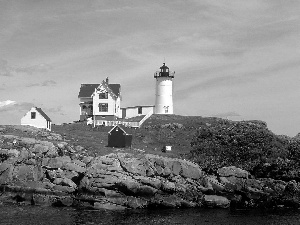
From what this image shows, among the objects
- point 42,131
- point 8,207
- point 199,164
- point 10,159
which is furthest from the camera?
point 42,131

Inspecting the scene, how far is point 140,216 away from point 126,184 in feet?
19.1

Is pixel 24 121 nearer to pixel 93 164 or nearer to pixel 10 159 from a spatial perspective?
pixel 10 159

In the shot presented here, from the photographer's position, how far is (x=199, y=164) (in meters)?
56.7

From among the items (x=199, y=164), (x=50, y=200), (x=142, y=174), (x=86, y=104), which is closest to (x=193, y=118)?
(x=86, y=104)

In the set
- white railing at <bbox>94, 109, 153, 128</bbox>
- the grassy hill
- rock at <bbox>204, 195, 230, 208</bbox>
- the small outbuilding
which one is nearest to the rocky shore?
rock at <bbox>204, 195, 230, 208</bbox>

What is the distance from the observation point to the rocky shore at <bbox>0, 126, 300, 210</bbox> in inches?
1788

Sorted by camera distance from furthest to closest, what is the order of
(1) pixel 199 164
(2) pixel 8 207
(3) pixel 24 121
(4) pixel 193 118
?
(4) pixel 193 118 < (3) pixel 24 121 < (1) pixel 199 164 < (2) pixel 8 207

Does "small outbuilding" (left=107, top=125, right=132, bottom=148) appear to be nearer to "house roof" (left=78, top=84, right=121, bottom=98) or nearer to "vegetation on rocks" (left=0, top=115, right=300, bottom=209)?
"vegetation on rocks" (left=0, top=115, right=300, bottom=209)

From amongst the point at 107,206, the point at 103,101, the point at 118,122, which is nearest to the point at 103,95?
the point at 103,101

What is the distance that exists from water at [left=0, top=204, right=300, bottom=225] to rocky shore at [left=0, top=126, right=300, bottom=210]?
2.34 meters

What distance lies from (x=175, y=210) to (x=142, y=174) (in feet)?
21.0

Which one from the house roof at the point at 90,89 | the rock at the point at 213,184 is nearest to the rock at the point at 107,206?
the rock at the point at 213,184

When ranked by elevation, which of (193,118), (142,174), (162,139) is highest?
(193,118)

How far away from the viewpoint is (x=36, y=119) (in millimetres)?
75375
